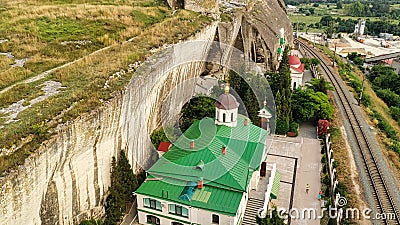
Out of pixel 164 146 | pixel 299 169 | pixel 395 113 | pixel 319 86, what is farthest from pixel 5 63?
pixel 395 113

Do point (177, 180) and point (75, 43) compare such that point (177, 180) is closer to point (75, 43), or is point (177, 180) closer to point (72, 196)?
point (72, 196)

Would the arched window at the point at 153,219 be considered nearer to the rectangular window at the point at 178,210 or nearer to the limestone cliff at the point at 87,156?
the rectangular window at the point at 178,210

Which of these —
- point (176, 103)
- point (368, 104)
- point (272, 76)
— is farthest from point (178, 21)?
point (368, 104)

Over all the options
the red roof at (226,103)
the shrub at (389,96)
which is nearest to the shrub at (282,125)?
the red roof at (226,103)

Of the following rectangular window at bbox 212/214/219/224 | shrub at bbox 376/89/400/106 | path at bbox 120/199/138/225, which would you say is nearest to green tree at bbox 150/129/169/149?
path at bbox 120/199/138/225

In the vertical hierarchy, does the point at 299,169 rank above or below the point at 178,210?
below

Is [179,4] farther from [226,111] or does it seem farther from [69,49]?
[226,111]

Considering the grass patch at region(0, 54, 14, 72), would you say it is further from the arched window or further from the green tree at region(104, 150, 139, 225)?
the arched window
